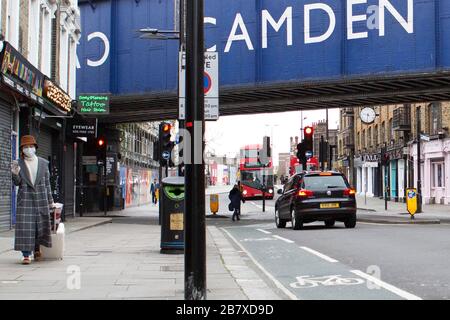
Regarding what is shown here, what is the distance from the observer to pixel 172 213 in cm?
1123

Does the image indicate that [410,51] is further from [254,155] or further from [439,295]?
[254,155]

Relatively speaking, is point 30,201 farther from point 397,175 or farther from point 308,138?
point 397,175

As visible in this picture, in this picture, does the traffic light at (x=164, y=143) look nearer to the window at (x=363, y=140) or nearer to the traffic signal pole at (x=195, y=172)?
the traffic signal pole at (x=195, y=172)

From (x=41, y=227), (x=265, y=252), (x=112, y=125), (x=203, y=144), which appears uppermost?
(x=112, y=125)

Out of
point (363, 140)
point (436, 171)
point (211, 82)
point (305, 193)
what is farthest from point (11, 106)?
point (363, 140)

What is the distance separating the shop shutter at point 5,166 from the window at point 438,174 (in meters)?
27.7

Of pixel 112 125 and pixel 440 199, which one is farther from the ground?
pixel 112 125

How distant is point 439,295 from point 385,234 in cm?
921

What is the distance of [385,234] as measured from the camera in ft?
52.6

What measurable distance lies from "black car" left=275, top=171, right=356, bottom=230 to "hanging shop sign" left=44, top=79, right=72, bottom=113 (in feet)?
26.0

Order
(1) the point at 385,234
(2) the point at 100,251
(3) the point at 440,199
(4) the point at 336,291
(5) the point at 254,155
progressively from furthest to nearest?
(5) the point at 254,155
(3) the point at 440,199
(1) the point at 385,234
(2) the point at 100,251
(4) the point at 336,291

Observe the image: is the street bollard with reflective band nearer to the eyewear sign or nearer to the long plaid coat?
the eyewear sign

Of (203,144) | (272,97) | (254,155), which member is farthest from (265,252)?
(254,155)

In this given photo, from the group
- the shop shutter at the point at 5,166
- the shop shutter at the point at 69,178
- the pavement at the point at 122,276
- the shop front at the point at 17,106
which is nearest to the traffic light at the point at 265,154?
the shop shutter at the point at 69,178
